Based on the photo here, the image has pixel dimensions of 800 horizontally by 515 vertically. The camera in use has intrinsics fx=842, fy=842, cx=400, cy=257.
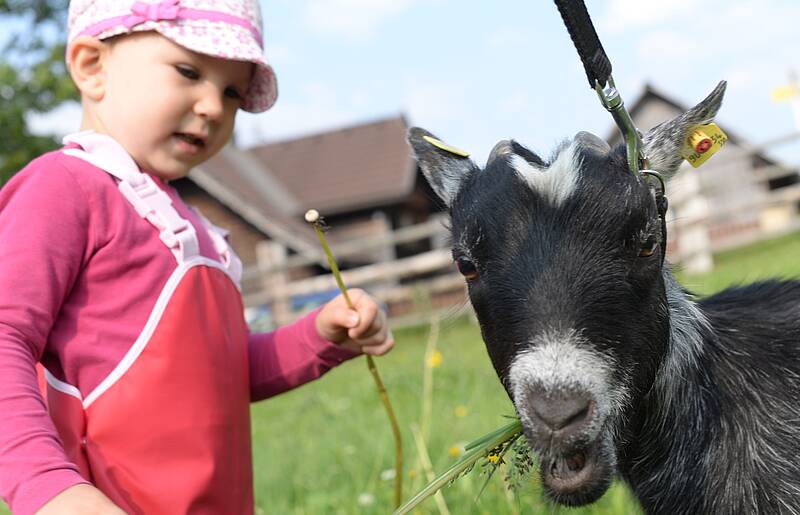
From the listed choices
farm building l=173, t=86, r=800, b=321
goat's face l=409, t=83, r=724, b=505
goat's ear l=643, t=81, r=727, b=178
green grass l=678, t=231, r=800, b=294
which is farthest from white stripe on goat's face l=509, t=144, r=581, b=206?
farm building l=173, t=86, r=800, b=321

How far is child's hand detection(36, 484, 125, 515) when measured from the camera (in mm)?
1653

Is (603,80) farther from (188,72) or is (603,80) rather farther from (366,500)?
(366,500)

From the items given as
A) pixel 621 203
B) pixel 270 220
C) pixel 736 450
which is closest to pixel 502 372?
pixel 621 203

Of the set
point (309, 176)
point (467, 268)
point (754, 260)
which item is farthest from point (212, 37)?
point (309, 176)

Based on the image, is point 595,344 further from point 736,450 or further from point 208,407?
point 208,407

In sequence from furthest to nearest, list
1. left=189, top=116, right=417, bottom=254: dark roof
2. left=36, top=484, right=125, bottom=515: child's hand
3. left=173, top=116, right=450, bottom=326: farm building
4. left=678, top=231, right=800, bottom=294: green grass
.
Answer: left=189, top=116, right=417, bottom=254: dark roof
left=173, top=116, right=450, bottom=326: farm building
left=678, top=231, right=800, bottom=294: green grass
left=36, top=484, right=125, bottom=515: child's hand

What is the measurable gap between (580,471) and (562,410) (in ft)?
0.70

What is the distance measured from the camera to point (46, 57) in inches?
604

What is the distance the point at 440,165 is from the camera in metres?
2.58

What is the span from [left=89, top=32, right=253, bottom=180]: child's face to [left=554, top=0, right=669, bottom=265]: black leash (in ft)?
3.34

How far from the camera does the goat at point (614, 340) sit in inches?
74.9

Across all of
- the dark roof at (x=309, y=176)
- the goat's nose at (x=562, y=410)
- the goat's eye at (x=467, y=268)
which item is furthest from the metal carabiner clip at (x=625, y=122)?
the dark roof at (x=309, y=176)

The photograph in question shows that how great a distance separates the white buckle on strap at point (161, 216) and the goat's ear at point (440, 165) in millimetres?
745

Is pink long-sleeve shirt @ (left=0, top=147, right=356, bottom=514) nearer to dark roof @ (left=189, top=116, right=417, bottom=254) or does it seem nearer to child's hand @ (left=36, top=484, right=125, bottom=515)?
child's hand @ (left=36, top=484, right=125, bottom=515)
